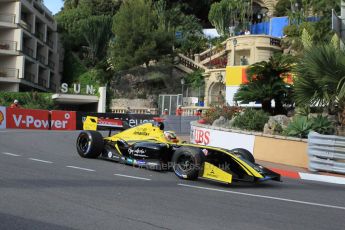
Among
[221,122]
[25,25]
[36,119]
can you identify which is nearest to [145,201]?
[221,122]

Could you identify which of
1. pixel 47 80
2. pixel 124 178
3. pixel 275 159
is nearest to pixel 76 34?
pixel 47 80

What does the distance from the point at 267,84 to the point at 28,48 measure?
36.8m

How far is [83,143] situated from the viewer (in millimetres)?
13602

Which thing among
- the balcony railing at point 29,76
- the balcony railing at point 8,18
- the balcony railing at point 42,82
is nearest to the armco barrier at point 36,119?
the balcony railing at point 8,18

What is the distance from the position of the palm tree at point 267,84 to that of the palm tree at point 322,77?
9.36 ft

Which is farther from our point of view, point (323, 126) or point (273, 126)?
point (273, 126)

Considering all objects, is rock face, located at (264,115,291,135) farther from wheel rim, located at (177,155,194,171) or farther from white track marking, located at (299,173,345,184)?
wheel rim, located at (177,155,194,171)

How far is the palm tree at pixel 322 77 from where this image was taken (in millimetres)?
13656

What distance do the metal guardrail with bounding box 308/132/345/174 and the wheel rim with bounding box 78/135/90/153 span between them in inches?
237

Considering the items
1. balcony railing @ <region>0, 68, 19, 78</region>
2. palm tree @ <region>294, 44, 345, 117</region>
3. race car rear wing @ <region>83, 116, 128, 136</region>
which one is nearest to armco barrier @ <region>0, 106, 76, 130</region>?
race car rear wing @ <region>83, 116, 128, 136</region>

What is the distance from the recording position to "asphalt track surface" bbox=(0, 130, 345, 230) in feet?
21.0

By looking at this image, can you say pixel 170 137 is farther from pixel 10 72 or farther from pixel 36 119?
pixel 10 72

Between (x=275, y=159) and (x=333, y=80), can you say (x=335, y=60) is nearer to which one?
(x=333, y=80)

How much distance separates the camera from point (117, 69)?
1852 inches
